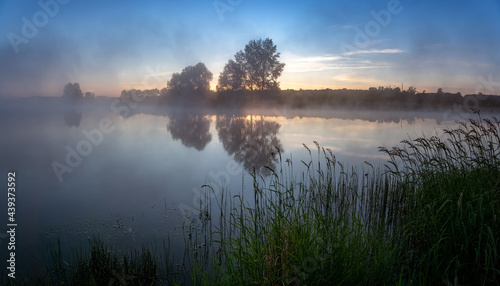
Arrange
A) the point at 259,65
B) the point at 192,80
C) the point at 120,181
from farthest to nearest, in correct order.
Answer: the point at 192,80
the point at 259,65
the point at 120,181

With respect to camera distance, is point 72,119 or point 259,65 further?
point 259,65

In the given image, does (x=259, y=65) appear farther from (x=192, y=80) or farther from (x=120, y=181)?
(x=120, y=181)

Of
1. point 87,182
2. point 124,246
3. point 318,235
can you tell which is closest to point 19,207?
point 87,182

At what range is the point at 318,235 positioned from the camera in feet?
10.3

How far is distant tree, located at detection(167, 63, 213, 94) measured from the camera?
64750mm

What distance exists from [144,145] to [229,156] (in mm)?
6652

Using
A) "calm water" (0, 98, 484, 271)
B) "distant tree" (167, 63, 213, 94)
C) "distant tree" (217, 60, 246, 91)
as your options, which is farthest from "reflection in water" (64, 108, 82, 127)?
"distant tree" (167, 63, 213, 94)

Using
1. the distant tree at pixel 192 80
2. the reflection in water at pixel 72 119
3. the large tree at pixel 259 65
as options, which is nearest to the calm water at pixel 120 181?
the reflection in water at pixel 72 119

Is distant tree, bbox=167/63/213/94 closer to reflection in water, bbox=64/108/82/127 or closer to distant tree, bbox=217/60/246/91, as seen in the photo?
distant tree, bbox=217/60/246/91

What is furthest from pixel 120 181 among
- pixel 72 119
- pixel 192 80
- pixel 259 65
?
pixel 192 80

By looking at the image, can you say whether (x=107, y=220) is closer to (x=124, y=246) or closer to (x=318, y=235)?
(x=124, y=246)

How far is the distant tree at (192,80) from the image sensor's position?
64.8 meters

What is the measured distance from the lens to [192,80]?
65875 millimetres

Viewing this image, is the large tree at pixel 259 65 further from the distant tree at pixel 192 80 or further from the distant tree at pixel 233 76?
the distant tree at pixel 192 80
